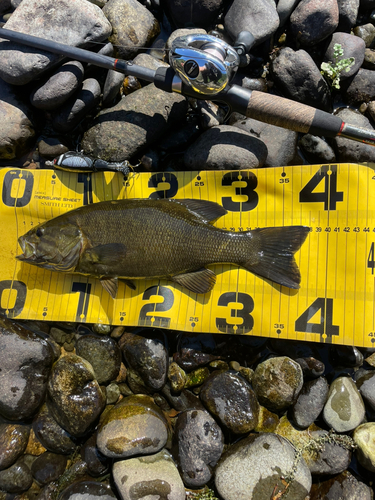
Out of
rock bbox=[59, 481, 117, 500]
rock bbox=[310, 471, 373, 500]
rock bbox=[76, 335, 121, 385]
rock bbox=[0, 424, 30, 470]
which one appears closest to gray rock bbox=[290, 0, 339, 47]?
rock bbox=[76, 335, 121, 385]

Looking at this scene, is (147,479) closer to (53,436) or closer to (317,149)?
(53,436)

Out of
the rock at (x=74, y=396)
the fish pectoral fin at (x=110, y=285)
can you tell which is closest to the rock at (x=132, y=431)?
the rock at (x=74, y=396)

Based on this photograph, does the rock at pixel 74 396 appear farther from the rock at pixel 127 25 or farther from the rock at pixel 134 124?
the rock at pixel 127 25

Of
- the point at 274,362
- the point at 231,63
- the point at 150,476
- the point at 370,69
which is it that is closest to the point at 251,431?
the point at 274,362

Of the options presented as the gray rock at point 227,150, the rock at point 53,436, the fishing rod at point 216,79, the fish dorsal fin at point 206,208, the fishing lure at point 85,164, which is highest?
the fishing rod at point 216,79

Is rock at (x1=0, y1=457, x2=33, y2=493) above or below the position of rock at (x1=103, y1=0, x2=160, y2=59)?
below

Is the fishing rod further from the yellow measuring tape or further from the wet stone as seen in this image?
the wet stone
